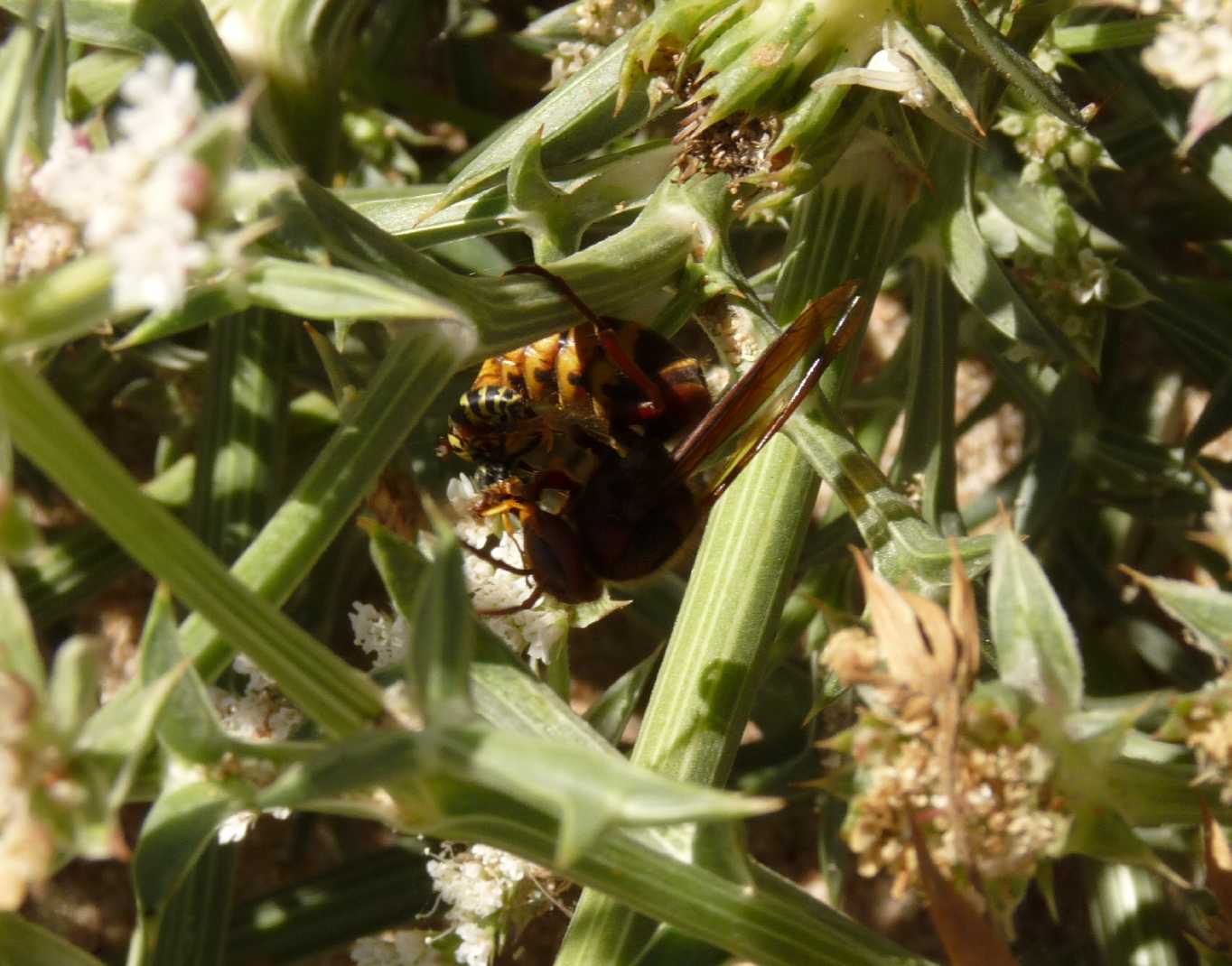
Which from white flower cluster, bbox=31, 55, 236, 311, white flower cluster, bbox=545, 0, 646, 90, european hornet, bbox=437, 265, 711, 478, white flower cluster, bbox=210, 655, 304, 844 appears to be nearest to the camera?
white flower cluster, bbox=31, 55, 236, 311

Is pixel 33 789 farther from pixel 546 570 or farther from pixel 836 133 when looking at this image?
pixel 836 133

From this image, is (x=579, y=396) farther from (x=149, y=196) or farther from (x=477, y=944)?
(x=149, y=196)

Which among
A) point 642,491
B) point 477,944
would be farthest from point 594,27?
point 477,944

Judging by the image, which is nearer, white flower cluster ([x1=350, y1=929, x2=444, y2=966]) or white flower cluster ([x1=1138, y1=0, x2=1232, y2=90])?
white flower cluster ([x1=1138, y1=0, x2=1232, y2=90])

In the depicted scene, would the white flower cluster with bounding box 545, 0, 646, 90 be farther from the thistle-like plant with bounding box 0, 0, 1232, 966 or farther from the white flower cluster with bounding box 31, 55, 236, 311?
the white flower cluster with bounding box 31, 55, 236, 311

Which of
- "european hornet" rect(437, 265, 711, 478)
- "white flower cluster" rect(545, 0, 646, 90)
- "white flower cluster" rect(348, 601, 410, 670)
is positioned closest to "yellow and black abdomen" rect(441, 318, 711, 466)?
"european hornet" rect(437, 265, 711, 478)

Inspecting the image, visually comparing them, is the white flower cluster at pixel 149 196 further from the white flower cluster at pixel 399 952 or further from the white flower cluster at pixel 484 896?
the white flower cluster at pixel 399 952

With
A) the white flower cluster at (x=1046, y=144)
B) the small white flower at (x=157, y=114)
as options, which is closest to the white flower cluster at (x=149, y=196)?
the small white flower at (x=157, y=114)

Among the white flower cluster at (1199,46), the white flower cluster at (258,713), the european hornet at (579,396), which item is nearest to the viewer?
the white flower cluster at (1199,46)
